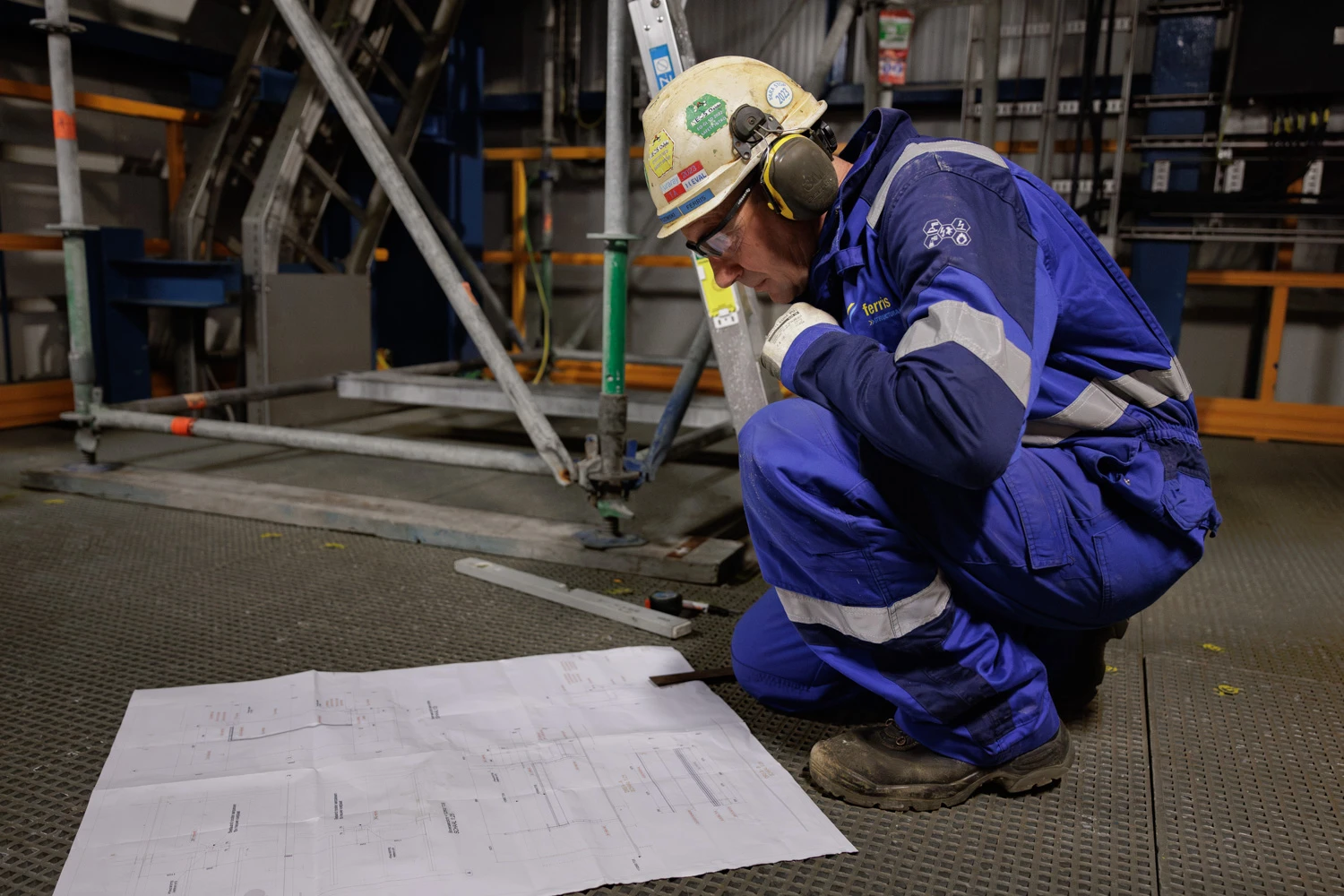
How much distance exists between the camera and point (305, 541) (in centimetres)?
257

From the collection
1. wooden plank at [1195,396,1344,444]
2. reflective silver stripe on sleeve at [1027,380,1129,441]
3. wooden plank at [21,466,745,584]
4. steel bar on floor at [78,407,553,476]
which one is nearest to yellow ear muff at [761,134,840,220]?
reflective silver stripe on sleeve at [1027,380,1129,441]

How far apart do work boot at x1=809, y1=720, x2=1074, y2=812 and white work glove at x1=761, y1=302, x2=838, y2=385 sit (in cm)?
55

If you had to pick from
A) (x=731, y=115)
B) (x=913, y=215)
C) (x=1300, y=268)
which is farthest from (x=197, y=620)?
(x=1300, y=268)

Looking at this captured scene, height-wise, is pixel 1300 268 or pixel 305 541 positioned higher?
pixel 1300 268

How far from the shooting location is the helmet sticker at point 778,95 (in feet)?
4.46

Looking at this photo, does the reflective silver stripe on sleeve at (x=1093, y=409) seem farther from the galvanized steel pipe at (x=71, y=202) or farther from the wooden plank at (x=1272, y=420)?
the wooden plank at (x=1272, y=420)

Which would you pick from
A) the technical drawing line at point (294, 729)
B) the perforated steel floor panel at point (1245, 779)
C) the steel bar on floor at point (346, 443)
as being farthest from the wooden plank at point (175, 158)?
the perforated steel floor panel at point (1245, 779)

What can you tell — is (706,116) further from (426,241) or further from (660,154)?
(426,241)

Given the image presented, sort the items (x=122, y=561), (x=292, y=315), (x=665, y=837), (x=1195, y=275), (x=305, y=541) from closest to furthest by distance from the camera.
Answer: (x=665, y=837) → (x=122, y=561) → (x=305, y=541) → (x=292, y=315) → (x=1195, y=275)

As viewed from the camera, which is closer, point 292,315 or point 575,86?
point 292,315

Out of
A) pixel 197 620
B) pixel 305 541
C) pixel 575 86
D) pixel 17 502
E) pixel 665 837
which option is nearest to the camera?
pixel 665 837

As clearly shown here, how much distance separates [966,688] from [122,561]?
2048mm

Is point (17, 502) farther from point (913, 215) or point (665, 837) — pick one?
point (913, 215)

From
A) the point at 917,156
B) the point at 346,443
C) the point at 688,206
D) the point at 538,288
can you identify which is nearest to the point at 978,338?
the point at 917,156
